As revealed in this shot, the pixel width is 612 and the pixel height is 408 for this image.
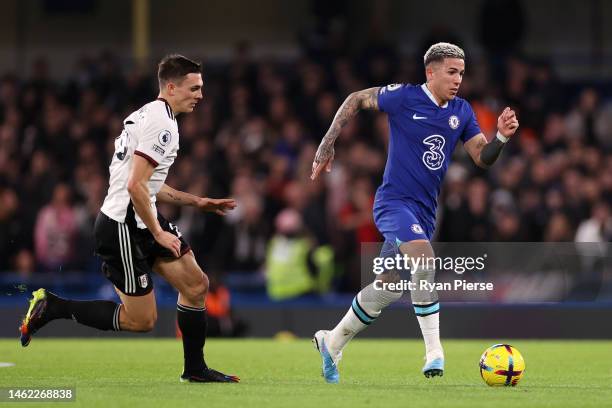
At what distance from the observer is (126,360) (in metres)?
11.9

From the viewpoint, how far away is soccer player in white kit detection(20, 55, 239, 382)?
8.70 m

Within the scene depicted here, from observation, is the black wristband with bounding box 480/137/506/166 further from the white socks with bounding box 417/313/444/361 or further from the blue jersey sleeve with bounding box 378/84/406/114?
the white socks with bounding box 417/313/444/361

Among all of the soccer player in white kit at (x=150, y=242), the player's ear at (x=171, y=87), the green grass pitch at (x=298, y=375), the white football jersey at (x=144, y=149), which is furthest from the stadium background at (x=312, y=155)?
the player's ear at (x=171, y=87)

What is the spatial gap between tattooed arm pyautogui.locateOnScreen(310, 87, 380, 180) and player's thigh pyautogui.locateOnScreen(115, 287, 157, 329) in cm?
143

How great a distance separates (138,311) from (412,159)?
224 cm

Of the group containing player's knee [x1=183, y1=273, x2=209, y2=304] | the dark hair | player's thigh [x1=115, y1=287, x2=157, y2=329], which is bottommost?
player's thigh [x1=115, y1=287, x2=157, y2=329]

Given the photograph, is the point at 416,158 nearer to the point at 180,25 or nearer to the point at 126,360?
the point at 126,360

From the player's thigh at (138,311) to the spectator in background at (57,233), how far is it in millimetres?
8613

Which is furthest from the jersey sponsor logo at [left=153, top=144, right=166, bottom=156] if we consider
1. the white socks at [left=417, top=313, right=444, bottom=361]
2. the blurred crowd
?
the blurred crowd

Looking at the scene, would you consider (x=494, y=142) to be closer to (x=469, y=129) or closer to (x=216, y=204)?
(x=469, y=129)

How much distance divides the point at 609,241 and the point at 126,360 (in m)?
7.15

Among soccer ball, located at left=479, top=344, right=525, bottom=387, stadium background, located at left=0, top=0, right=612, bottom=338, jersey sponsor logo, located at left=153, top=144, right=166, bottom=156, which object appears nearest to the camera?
jersey sponsor logo, located at left=153, top=144, right=166, bottom=156

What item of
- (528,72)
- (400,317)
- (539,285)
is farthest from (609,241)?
(528,72)

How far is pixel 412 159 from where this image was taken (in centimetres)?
952
